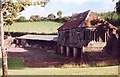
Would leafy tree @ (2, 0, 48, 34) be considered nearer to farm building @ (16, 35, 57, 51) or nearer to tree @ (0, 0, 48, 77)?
tree @ (0, 0, 48, 77)

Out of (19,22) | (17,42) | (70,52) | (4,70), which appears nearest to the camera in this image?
(4,70)

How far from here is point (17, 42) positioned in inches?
4309

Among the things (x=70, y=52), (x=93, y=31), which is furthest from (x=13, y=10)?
(x=70, y=52)

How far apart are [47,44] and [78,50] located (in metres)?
36.8

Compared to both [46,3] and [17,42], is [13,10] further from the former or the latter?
[17,42]

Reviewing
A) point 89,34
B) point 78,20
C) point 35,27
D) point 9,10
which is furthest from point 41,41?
point 9,10

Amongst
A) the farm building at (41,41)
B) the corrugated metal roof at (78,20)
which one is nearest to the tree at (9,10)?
the corrugated metal roof at (78,20)

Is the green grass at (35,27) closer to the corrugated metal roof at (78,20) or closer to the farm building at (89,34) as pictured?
the corrugated metal roof at (78,20)

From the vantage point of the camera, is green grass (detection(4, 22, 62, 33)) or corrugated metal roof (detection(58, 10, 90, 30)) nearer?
corrugated metal roof (detection(58, 10, 90, 30))

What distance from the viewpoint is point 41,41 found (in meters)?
96.9

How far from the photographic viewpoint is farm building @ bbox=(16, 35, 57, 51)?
8807cm

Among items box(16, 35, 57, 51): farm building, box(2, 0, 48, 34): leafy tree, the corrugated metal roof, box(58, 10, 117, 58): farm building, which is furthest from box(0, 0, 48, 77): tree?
box(16, 35, 57, 51): farm building

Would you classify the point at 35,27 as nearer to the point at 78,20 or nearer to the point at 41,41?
the point at 41,41

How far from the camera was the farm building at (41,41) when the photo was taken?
88075mm
